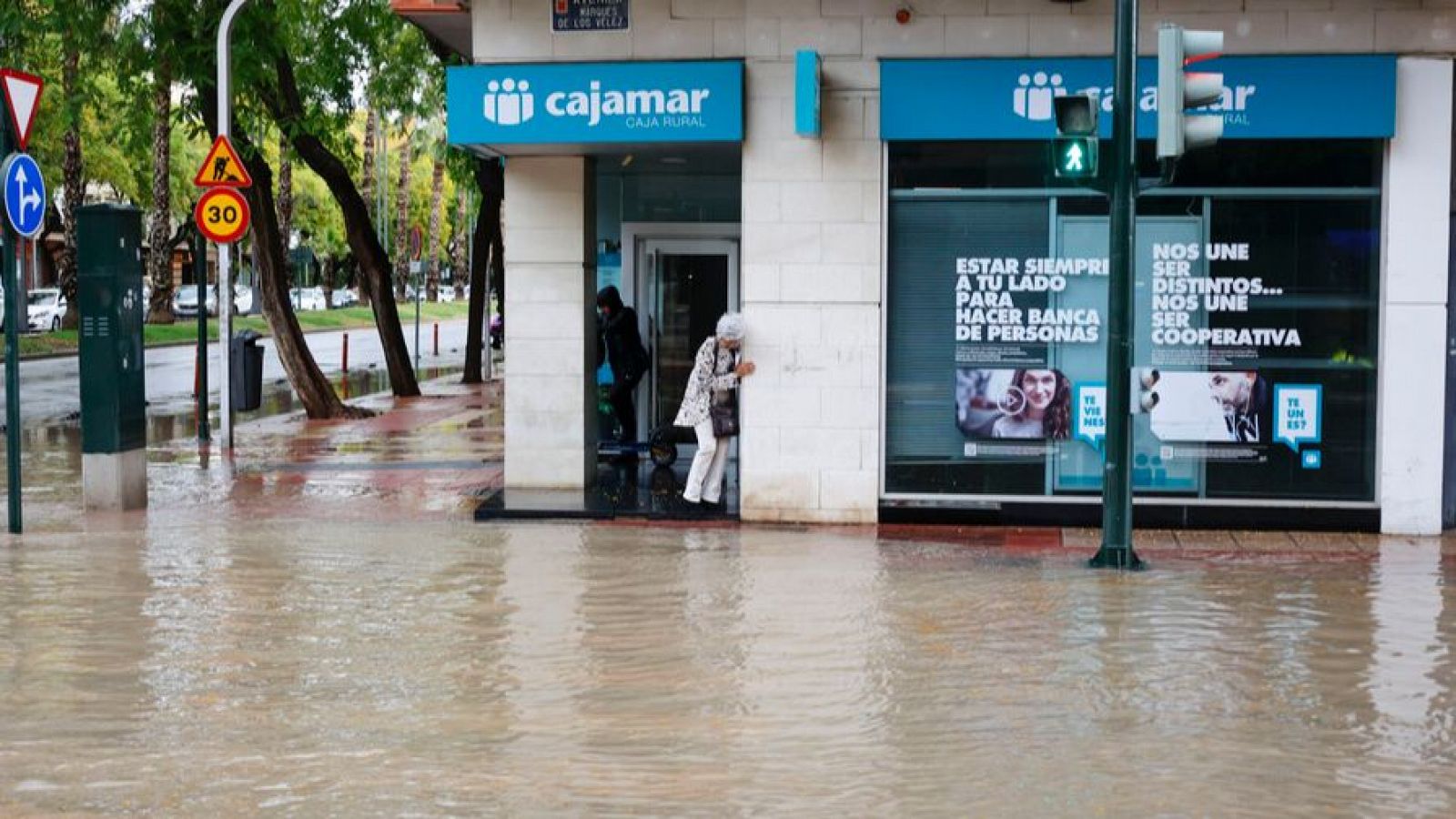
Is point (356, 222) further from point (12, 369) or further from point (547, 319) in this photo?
point (12, 369)

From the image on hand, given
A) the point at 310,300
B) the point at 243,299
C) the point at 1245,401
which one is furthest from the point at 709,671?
the point at 310,300

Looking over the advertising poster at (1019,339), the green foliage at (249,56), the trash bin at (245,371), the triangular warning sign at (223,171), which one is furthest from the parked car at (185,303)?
the advertising poster at (1019,339)

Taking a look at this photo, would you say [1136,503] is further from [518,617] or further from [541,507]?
[518,617]

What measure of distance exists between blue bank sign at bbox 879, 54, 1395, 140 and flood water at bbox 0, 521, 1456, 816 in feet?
10.8

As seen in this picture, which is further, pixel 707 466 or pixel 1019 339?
pixel 707 466

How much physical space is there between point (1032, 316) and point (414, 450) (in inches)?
333

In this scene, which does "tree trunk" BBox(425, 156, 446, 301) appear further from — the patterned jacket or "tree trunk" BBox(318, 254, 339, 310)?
the patterned jacket

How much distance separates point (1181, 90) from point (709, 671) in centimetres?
525

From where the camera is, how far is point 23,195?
13.5 m

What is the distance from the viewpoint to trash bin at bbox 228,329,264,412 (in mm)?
22000

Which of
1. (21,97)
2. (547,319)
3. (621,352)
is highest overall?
(21,97)

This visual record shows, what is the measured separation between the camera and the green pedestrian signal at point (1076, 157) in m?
12.2

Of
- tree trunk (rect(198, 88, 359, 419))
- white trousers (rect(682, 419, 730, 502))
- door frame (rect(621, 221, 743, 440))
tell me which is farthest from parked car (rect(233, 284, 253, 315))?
white trousers (rect(682, 419, 730, 502))

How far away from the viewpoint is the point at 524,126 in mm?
14820
